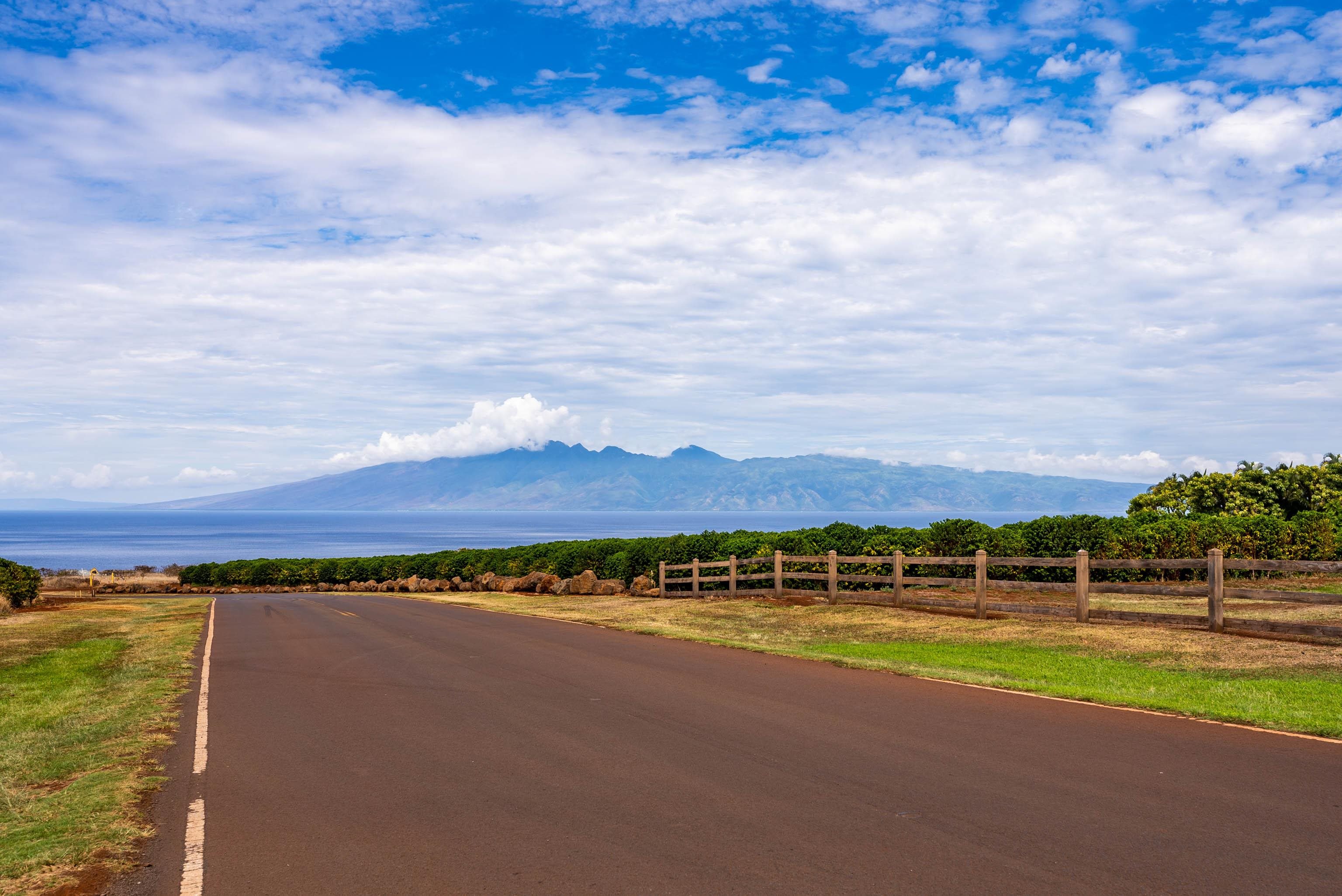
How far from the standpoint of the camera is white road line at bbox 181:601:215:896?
5844mm

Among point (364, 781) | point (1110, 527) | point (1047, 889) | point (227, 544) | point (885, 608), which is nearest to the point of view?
point (1047, 889)

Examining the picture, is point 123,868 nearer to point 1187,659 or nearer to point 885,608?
point 1187,659

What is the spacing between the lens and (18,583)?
3369 centimetres

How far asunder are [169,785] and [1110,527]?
80.5ft

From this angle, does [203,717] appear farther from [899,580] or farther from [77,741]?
[899,580]

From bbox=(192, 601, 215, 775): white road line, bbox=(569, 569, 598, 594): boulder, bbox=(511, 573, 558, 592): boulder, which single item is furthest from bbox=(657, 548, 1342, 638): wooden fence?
bbox=(192, 601, 215, 775): white road line

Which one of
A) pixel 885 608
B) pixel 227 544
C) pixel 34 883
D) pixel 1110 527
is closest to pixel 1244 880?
pixel 34 883

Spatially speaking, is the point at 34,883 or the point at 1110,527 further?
the point at 1110,527

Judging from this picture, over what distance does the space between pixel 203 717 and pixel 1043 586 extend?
50.7 feet

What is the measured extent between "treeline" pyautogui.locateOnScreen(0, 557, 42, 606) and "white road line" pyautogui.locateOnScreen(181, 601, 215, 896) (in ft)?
88.4

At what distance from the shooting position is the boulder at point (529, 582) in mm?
38250

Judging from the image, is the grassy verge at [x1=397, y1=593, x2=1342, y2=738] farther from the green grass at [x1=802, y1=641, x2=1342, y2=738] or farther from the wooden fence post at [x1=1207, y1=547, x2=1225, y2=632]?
the wooden fence post at [x1=1207, y1=547, x2=1225, y2=632]

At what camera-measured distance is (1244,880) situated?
18.5ft

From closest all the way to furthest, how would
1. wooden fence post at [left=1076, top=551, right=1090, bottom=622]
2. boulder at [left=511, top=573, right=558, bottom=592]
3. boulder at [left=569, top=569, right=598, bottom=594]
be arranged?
wooden fence post at [left=1076, top=551, right=1090, bottom=622] → boulder at [left=569, top=569, right=598, bottom=594] → boulder at [left=511, top=573, right=558, bottom=592]
